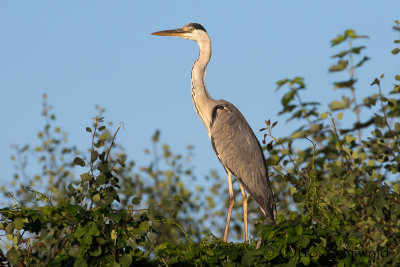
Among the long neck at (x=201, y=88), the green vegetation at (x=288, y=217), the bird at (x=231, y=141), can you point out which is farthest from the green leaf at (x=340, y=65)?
the long neck at (x=201, y=88)

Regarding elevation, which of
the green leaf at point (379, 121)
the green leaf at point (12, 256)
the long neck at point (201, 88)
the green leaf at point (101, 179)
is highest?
the long neck at point (201, 88)

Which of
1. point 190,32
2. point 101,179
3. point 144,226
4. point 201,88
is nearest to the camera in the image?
point 144,226

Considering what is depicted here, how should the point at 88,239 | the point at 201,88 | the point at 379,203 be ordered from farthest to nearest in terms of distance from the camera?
the point at 201,88
the point at 379,203
the point at 88,239

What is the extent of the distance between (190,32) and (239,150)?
2.30m

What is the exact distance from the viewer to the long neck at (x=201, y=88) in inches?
332

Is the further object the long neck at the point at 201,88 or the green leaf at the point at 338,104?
the long neck at the point at 201,88

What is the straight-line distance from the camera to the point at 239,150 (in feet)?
26.0

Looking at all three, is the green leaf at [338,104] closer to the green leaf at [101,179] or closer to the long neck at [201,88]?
the green leaf at [101,179]

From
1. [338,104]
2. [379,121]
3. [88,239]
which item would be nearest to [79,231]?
[88,239]

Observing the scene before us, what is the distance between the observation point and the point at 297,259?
14.0 feet

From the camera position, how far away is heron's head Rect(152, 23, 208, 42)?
29.5ft

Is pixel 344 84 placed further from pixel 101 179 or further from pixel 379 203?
pixel 101 179

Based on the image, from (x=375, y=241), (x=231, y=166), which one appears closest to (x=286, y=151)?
(x=375, y=241)

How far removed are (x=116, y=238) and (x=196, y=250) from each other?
0.69 meters
